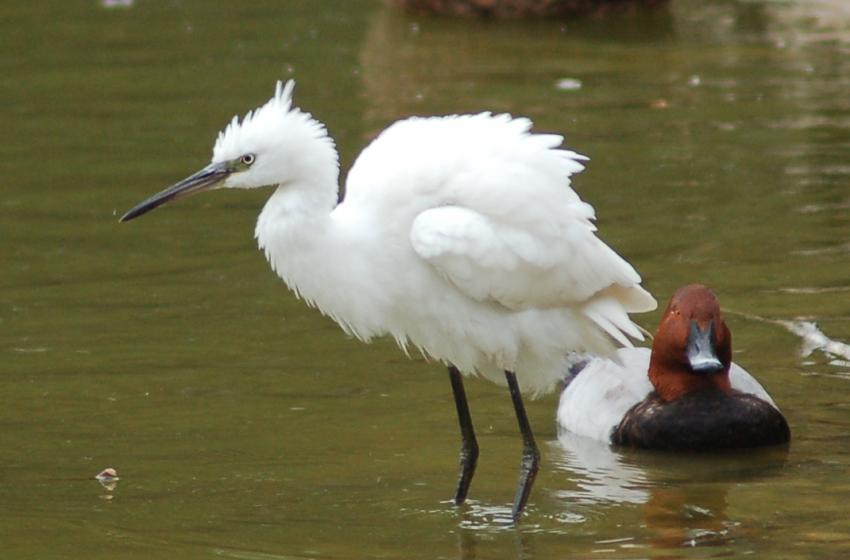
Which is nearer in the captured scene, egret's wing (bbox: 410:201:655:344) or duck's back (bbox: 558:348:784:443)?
egret's wing (bbox: 410:201:655:344)

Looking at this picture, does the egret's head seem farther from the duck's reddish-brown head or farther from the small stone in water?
the duck's reddish-brown head

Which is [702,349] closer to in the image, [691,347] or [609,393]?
[691,347]

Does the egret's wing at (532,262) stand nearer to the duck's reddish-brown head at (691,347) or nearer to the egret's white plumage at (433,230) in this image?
the egret's white plumage at (433,230)

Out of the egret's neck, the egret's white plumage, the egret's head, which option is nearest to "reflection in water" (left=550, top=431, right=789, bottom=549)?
the egret's white plumage

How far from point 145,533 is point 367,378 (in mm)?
2452

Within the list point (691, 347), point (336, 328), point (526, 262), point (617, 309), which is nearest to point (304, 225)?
point (526, 262)

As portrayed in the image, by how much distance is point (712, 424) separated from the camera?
818cm

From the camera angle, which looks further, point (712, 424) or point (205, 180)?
point (712, 424)

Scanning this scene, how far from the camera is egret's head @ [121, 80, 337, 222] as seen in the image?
22.7ft

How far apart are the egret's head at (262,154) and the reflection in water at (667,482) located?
1825 millimetres

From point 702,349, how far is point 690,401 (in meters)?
0.28

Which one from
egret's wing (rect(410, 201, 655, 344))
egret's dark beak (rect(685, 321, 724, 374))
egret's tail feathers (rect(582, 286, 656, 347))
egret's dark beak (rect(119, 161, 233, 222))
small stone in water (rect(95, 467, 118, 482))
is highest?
egret's dark beak (rect(119, 161, 233, 222))

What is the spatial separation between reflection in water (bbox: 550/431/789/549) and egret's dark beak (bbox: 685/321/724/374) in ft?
1.40

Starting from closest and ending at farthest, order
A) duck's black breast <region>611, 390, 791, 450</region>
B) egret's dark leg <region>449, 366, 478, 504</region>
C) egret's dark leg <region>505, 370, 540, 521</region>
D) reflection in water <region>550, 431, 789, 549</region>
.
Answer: reflection in water <region>550, 431, 789, 549</region> < egret's dark leg <region>505, 370, 540, 521</region> < egret's dark leg <region>449, 366, 478, 504</region> < duck's black breast <region>611, 390, 791, 450</region>
